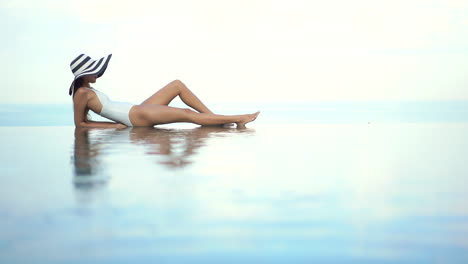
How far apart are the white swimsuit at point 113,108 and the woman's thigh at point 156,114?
60mm

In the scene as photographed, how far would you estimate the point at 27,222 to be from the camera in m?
1.39

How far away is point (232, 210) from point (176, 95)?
3.98 m

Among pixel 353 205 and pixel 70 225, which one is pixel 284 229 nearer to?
pixel 353 205

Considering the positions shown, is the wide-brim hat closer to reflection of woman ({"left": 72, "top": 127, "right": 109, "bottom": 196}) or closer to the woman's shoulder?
the woman's shoulder

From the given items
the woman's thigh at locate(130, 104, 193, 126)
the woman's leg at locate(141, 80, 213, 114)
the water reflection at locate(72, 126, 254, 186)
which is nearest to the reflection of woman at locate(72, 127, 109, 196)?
the water reflection at locate(72, 126, 254, 186)

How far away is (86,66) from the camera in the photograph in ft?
17.0

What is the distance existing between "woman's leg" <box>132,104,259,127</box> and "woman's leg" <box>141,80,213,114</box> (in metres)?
0.10

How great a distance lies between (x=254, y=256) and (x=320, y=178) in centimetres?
100

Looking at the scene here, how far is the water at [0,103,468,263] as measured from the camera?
114 cm

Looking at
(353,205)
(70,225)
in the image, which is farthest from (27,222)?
(353,205)

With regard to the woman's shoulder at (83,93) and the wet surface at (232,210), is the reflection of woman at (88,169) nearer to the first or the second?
the wet surface at (232,210)

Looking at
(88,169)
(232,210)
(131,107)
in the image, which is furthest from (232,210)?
(131,107)

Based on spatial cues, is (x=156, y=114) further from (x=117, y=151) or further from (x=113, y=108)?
(x=117, y=151)

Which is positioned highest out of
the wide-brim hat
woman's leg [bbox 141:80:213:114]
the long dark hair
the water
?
the wide-brim hat
